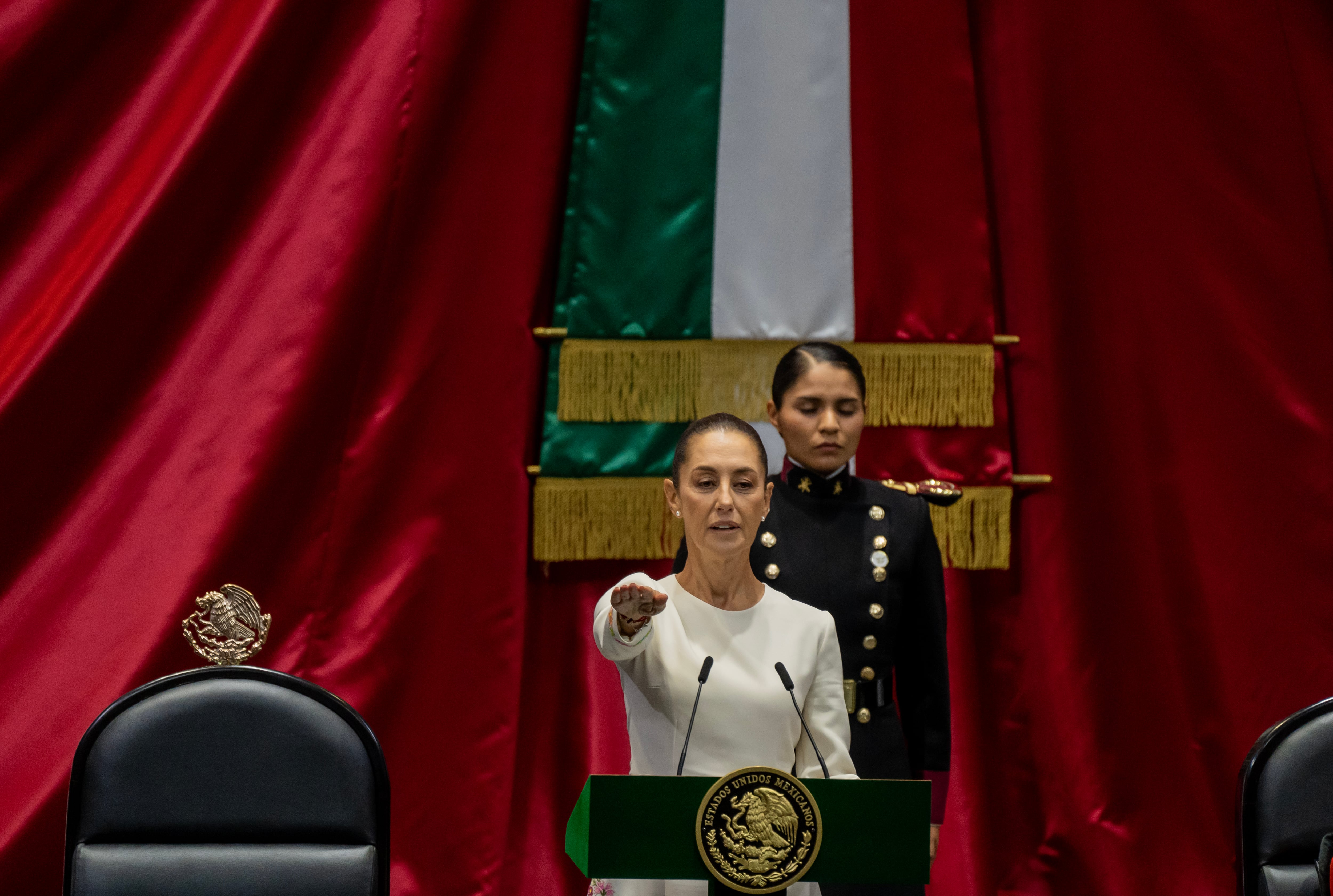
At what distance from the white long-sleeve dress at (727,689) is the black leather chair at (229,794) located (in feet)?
1.21

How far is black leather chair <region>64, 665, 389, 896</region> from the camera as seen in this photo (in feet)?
5.10

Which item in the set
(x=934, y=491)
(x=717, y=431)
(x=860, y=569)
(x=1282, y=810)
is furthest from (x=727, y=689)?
(x=934, y=491)

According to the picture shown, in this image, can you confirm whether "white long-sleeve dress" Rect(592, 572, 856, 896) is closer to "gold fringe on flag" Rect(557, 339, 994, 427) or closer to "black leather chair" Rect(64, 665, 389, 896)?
"black leather chair" Rect(64, 665, 389, 896)

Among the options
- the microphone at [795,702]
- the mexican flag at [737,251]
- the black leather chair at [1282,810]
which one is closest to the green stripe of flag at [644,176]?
the mexican flag at [737,251]

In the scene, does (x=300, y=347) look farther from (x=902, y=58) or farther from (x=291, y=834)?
(x=902, y=58)

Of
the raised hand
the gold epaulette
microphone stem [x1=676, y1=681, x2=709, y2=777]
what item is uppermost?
the gold epaulette

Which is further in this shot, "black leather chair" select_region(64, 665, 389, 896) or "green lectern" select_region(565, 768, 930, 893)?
"black leather chair" select_region(64, 665, 389, 896)

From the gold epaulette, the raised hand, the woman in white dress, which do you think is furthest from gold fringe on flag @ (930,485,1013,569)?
the raised hand

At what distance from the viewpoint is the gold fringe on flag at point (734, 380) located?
9.09ft

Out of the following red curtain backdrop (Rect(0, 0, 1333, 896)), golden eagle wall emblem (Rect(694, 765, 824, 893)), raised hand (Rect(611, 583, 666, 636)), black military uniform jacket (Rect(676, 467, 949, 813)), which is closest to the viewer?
golden eagle wall emblem (Rect(694, 765, 824, 893))

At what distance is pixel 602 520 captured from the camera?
2750mm

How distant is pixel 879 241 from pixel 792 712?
160 cm

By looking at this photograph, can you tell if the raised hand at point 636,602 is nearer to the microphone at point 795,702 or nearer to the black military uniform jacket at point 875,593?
the microphone at point 795,702

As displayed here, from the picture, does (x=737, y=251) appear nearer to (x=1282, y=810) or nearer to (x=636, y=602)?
(x=636, y=602)
